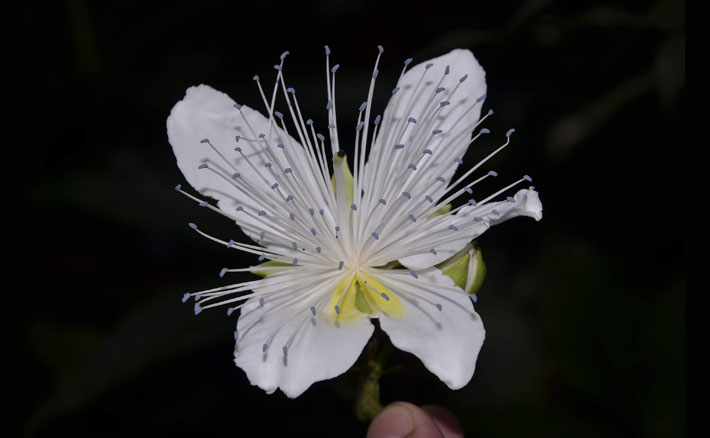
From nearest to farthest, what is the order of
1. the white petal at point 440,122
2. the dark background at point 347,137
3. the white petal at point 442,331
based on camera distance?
the white petal at point 442,331
the white petal at point 440,122
the dark background at point 347,137

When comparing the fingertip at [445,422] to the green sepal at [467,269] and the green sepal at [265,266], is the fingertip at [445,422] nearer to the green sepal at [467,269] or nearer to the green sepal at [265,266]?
the green sepal at [467,269]

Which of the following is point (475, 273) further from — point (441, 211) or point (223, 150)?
point (223, 150)

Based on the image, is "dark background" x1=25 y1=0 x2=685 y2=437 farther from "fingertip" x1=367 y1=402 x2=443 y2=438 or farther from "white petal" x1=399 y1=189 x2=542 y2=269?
"white petal" x1=399 y1=189 x2=542 y2=269

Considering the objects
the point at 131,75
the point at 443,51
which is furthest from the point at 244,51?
the point at 443,51

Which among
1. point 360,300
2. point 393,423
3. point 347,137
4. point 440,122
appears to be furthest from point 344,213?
point 347,137

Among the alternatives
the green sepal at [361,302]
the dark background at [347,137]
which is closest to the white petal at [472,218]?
the green sepal at [361,302]

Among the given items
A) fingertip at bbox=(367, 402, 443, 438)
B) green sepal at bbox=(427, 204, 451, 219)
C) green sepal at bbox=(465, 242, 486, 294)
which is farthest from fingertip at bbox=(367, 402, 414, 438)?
green sepal at bbox=(427, 204, 451, 219)

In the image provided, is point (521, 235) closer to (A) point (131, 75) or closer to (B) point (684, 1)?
(B) point (684, 1)
